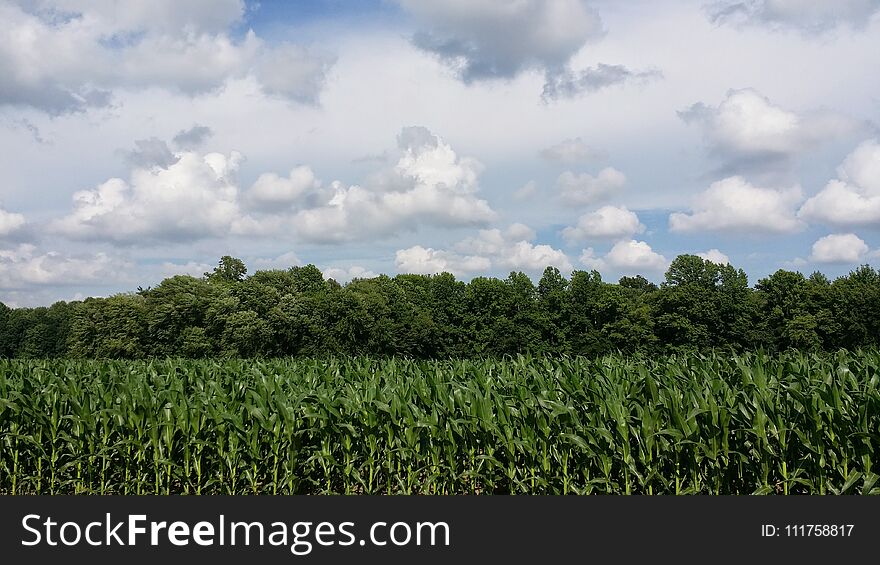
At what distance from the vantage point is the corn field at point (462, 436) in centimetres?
832

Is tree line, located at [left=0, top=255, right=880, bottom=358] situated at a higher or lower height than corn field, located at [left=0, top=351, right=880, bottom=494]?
higher

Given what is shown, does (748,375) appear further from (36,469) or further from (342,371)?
(36,469)

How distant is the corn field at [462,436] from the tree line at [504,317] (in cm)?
4110

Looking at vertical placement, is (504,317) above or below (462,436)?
above

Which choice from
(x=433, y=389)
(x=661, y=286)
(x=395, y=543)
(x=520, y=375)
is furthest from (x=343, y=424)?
(x=661, y=286)

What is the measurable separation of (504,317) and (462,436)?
47.5 meters

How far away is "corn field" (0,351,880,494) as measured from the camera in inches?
328

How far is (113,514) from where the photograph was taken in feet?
25.3

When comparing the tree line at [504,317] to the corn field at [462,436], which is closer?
the corn field at [462,436]

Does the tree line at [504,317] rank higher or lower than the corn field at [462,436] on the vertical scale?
higher

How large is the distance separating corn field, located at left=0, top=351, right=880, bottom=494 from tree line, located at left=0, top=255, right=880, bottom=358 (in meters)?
41.1

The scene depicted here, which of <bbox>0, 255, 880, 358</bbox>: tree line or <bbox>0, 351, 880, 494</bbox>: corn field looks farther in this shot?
<bbox>0, 255, 880, 358</bbox>: tree line

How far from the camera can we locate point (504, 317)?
56.3 metres

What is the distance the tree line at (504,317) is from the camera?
172 ft
